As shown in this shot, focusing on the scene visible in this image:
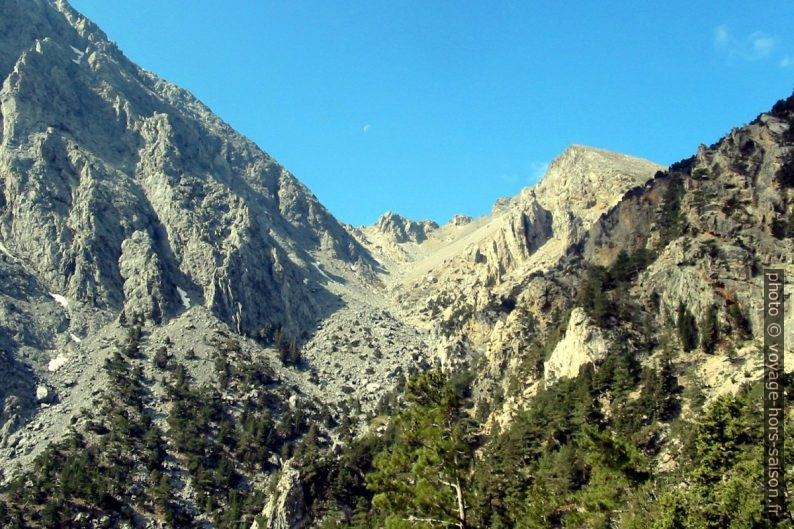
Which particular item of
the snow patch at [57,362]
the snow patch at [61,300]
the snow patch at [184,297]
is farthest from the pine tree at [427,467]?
the snow patch at [61,300]

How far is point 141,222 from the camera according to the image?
7648 inches

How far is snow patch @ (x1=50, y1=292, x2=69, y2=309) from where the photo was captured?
534 ft

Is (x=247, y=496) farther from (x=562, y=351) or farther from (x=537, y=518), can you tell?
(x=537, y=518)

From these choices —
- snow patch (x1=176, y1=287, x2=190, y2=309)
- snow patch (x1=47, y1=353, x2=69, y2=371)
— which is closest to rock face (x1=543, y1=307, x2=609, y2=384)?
snow patch (x1=47, y1=353, x2=69, y2=371)

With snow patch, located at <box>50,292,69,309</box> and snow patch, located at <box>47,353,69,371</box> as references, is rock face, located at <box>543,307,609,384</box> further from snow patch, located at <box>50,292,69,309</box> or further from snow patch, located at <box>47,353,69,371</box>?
snow patch, located at <box>50,292,69,309</box>

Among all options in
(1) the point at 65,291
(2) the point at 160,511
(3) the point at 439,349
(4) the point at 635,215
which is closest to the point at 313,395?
(3) the point at 439,349

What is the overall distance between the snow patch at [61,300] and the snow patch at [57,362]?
67.8ft

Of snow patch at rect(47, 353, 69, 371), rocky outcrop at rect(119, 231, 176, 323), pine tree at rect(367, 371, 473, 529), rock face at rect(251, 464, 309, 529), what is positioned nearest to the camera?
pine tree at rect(367, 371, 473, 529)

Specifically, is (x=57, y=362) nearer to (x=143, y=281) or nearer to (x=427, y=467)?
(x=143, y=281)

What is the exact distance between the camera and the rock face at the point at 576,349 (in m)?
90.1

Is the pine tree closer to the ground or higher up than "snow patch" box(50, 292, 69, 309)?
closer to the ground

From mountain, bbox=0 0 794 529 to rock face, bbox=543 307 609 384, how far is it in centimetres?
37

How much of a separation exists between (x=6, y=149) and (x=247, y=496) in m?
140

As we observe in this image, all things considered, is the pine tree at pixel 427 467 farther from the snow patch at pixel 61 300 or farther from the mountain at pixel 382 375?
the snow patch at pixel 61 300
